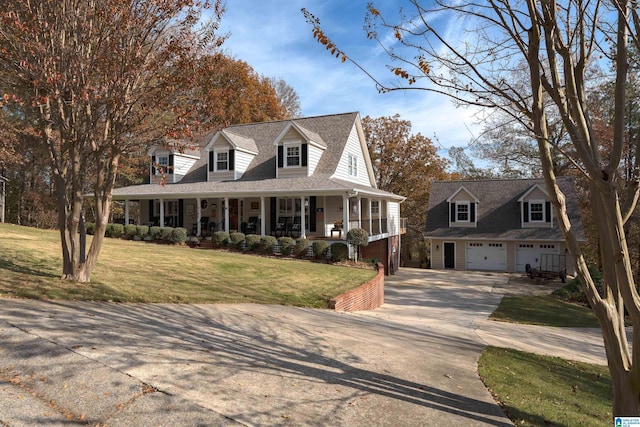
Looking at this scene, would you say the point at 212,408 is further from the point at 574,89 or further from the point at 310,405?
the point at 574,89

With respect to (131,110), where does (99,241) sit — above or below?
below

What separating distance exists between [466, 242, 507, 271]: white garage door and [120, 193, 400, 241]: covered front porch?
6.80 m

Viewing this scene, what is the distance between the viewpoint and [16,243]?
14.6m

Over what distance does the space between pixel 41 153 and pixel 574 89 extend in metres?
33.2

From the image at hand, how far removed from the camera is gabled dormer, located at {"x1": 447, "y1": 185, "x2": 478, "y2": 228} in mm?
31484

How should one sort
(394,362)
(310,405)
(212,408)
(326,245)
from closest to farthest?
(212,408)
(310,405)
(394,362)
(326,245)

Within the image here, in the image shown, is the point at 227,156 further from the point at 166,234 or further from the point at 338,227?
the point at 338,227

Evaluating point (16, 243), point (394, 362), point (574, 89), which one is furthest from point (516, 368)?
point (16, 243)

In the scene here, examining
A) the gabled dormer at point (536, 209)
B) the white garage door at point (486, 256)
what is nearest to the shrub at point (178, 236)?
the white garage door at point (486, 256)

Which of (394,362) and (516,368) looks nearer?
(394,362)

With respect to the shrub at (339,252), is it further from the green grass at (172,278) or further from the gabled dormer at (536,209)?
the gabled dormer at (536,209)

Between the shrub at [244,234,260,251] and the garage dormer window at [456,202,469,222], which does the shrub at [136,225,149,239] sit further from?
the garage dormer window at [456,202,469,222]

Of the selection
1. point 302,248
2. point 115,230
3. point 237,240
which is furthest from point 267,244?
point 115,230

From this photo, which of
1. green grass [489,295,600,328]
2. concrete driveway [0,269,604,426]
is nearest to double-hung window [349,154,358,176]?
green grass [489,295,600,328]
